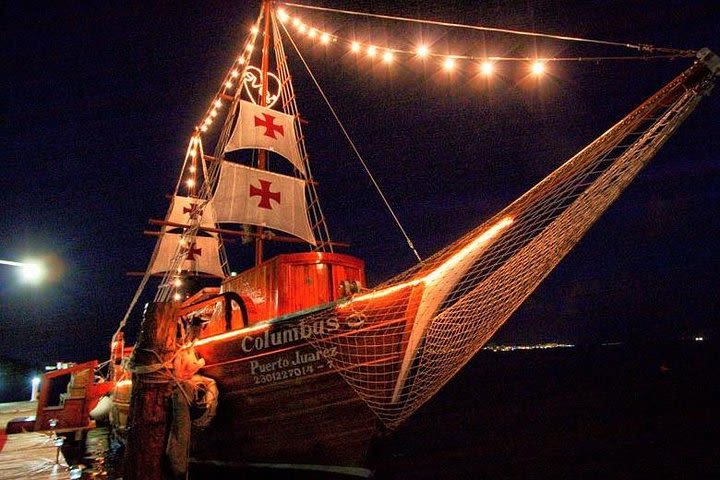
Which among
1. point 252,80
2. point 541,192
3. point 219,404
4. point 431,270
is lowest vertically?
point 219,404

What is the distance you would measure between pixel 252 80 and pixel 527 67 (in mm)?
15799

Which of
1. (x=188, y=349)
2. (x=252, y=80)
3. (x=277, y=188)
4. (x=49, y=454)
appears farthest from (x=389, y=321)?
(x=252, y=80)

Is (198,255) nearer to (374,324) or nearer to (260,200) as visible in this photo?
(260,200)

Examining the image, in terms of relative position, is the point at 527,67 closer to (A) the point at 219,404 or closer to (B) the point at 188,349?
(B) the point at 188,349

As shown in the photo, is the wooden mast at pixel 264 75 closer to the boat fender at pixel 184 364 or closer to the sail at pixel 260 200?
A: the sail at pixel 260 200

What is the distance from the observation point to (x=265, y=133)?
17312 millimetres

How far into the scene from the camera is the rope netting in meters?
4.44

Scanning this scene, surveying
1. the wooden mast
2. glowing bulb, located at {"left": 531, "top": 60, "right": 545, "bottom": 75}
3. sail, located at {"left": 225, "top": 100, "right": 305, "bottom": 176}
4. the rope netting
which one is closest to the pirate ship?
the rope netting

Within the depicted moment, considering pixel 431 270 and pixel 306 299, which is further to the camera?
pixel 306 299

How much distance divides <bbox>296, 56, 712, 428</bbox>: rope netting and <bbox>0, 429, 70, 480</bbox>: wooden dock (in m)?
4.95

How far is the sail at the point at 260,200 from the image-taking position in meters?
14.7

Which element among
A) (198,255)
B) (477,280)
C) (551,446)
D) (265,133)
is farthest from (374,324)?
(198,255)

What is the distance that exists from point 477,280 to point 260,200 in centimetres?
1092

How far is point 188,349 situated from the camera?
22.2 ft
